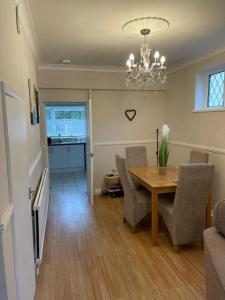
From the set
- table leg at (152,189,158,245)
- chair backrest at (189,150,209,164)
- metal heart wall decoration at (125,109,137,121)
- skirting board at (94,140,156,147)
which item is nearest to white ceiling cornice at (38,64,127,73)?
metal heart wall decoration at (125,109,137,121)

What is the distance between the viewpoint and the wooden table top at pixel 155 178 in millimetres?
2762

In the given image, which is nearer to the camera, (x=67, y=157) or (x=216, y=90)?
(x=216, y=90)

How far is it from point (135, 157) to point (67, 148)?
128 inches

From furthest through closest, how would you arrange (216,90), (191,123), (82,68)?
(82,68) → (191,123) → (216,90)

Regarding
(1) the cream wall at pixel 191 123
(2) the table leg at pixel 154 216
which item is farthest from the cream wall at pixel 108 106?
(2) the table leg at pixel 154 216

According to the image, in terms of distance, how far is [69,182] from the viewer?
5.72 m

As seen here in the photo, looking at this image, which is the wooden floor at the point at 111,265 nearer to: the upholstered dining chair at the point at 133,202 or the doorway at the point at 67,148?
the upholstered dining chair at the point at 133,202

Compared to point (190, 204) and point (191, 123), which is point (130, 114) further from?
point (190, 204)

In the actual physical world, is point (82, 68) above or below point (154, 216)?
above

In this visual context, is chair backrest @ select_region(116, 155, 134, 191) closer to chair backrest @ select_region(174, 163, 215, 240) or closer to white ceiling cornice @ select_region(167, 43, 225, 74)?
chair backrest @ select_region(174, 163, 215, 240)

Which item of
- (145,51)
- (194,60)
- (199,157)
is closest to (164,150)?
(199,157)

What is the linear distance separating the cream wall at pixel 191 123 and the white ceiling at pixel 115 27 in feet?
1.49

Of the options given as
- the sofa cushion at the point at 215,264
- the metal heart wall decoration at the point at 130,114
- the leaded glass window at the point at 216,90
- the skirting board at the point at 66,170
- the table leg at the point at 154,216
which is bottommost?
the skirting board at the point at 66,170

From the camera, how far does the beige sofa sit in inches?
47.5
